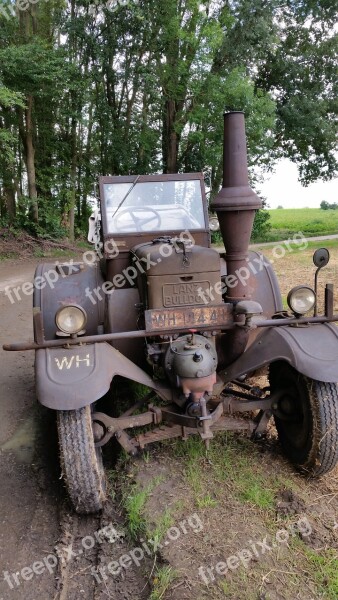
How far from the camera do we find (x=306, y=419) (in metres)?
3.71

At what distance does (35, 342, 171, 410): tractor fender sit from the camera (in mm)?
3199

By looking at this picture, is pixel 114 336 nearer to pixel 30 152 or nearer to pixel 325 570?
pixel 325 570

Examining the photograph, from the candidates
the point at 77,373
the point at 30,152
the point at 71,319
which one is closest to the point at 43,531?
the point at 77,373

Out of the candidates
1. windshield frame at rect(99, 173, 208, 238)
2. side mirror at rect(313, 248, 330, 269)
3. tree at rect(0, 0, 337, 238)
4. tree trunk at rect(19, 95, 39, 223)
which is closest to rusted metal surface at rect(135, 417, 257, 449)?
side mirror at rect(313, 248, 330, 269)

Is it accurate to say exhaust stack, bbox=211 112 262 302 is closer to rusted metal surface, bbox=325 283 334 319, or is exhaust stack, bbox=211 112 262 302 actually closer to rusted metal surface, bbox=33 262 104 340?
rusted metal surface, bbox=325 283 334 319

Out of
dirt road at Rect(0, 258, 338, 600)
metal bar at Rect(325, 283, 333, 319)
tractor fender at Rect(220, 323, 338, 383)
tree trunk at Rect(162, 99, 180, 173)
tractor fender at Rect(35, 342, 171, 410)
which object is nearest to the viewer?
dirt road at Rect(0, 258, 338, 600)

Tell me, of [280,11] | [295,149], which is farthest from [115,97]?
[295,149]

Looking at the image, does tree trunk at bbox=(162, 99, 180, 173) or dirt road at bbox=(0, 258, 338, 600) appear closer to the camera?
dirt road at bbox=(0, 258, 338, 600)

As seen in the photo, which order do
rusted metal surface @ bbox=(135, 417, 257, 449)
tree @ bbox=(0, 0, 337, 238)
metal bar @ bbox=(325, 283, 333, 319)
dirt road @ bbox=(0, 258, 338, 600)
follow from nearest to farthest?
dirt road @ bbox=(0, 258, 338, 600)
rusted metal surface @ bbox=(135, 417, 257, 449)
metal bar @ bbox=(325, 283, 333, 319)
tree @ bbox=(0, 0, 337, 238)

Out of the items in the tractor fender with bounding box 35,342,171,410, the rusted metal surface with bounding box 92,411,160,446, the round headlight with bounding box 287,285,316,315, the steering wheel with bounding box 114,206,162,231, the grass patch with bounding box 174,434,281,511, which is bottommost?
the grass patch with bounding box 174,434,281,511

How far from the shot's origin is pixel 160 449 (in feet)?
13.4

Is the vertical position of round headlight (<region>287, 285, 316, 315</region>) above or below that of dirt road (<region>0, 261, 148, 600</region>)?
above

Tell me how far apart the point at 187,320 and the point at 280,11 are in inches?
754

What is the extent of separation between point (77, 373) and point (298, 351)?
1460 mm
